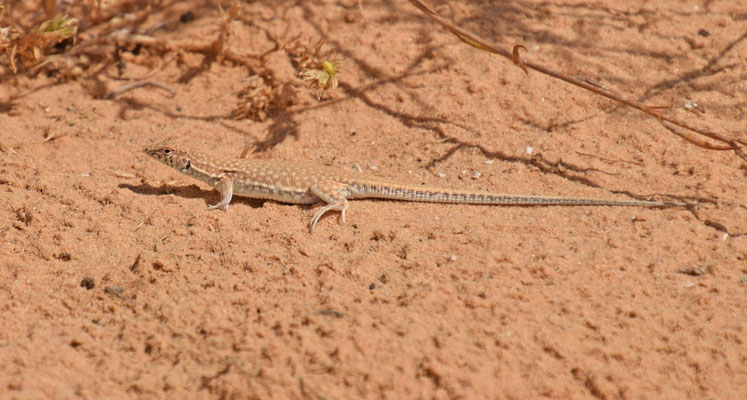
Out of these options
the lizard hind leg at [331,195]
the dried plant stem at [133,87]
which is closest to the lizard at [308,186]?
the lizard hind leg at [331,195]

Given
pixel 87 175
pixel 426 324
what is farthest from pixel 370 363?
pixel 87 175

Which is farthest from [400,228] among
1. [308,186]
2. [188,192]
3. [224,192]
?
[188,192]

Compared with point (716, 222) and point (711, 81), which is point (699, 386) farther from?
point (711, 81)

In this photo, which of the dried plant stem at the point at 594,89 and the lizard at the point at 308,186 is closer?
the dried plant stem at the point at 594,89

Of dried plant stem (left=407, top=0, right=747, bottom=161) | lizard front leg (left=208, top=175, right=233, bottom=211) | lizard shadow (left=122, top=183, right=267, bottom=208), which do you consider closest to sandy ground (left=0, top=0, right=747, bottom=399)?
lizard shadow (left=122, top=183, right=267, bottom=208)

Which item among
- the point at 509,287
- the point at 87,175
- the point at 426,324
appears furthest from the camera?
the point at 87,175

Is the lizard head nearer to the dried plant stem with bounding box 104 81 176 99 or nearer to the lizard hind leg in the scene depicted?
the lizard hind leg

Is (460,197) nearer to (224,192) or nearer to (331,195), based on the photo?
(331,195)

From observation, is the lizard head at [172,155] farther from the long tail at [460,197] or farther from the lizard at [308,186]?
the long tail at [460,197]
